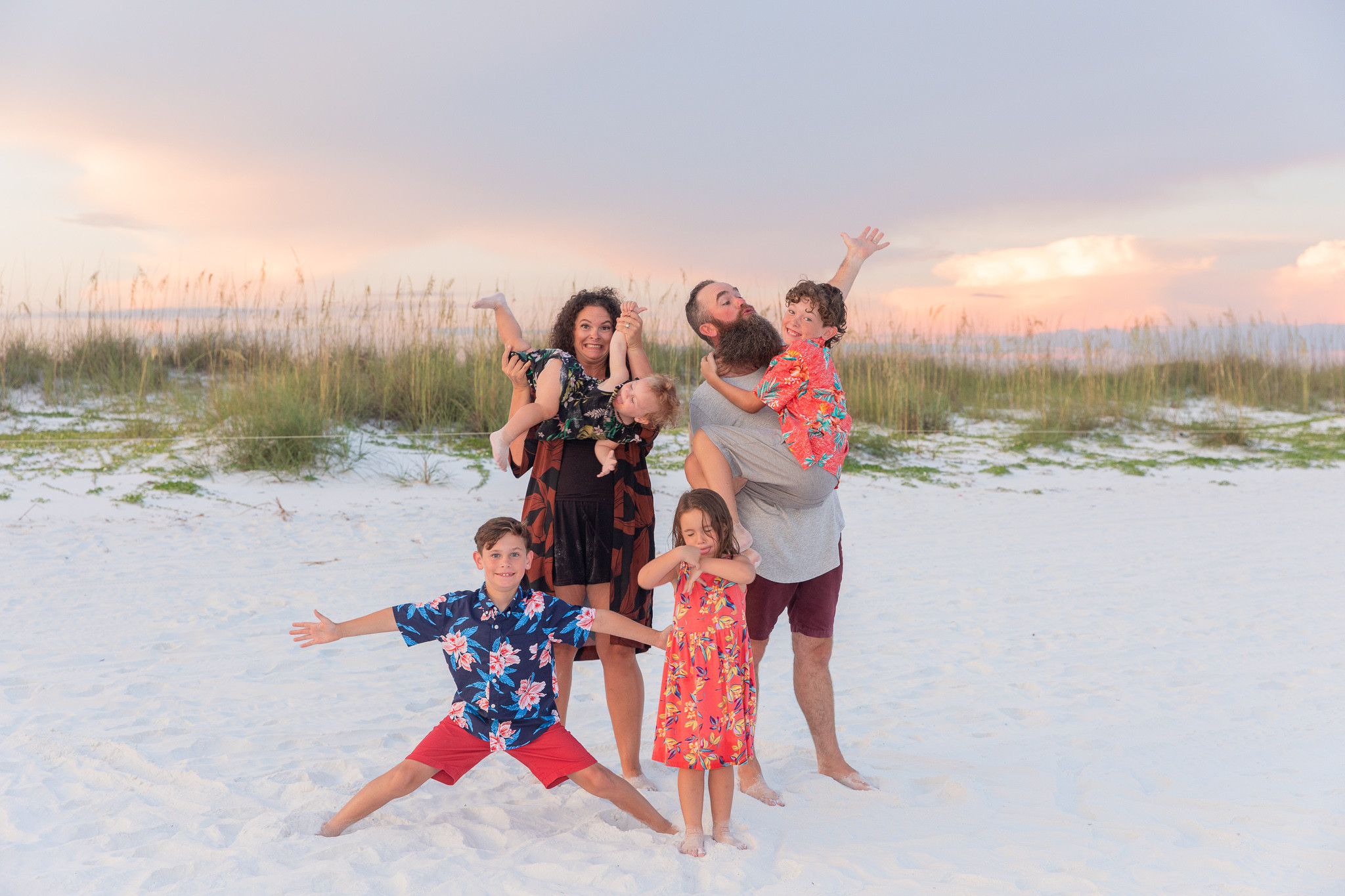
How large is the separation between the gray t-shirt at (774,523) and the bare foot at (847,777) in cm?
71

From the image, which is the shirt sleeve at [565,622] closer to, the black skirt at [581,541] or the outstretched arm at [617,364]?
the black skirt at [581,541]

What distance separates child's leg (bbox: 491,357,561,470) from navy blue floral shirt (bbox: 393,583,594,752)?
0.45 meters

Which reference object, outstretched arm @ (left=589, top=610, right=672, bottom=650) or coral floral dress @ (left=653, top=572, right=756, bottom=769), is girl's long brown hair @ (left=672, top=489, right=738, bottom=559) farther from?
outstretched arm @ (left=589, top=610, right=672, bottom=650)

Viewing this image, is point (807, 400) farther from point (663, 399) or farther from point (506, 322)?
point (506, 322)

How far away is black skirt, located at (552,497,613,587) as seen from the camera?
291 cm

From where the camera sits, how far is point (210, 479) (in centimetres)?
750

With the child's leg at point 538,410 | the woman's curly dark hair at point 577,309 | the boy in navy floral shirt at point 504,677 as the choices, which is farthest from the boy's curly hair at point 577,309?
the boy in navy floral shirt at point 504,677

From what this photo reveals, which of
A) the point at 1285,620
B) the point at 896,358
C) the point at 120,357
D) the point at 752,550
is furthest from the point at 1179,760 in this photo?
the point at 120,357

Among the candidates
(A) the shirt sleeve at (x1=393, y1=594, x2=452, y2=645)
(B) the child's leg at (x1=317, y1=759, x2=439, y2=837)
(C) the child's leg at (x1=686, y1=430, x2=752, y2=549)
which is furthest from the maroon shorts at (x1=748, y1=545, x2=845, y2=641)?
(B) the child's leg at (x1=317, y1=759, x2=439, y2=837)

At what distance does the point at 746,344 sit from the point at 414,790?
1.59 meters

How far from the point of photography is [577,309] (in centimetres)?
302

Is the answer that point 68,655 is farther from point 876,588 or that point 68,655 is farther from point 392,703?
point 876,588

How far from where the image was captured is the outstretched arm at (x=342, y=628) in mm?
2480

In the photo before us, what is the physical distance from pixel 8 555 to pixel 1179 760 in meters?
6.36
